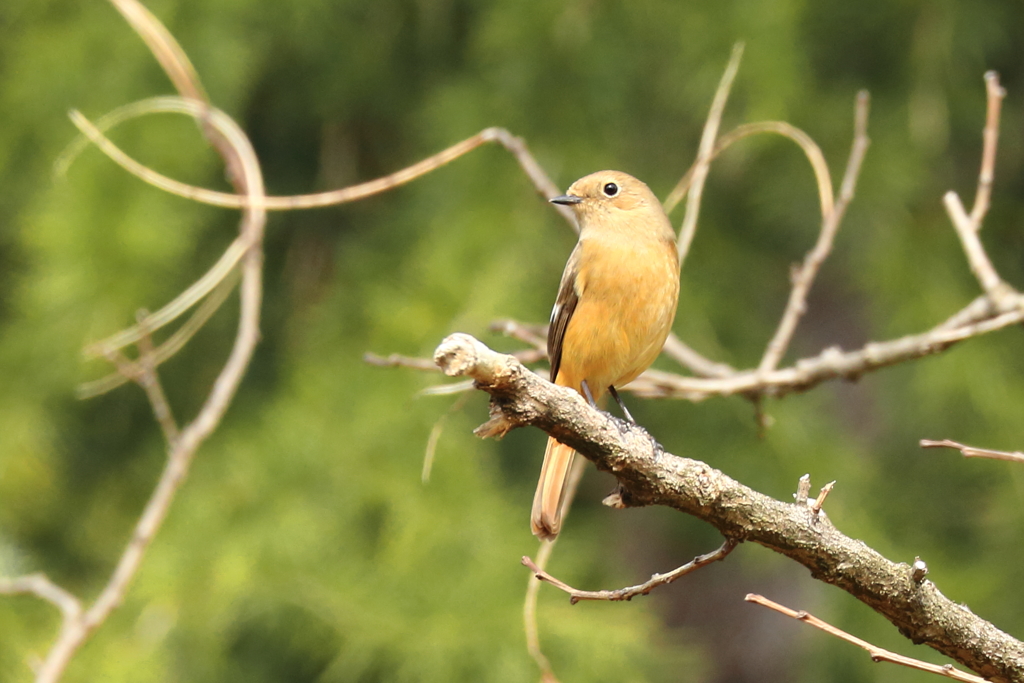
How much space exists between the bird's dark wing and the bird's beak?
0.22 meters

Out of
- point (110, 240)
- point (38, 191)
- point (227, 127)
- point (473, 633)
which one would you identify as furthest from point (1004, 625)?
point (38, 191)

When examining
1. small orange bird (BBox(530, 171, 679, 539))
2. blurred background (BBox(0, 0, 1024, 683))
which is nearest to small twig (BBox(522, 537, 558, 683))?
small orange bird (BBox(530, 171, 679, 539))

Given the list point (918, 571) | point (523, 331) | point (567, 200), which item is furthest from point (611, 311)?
point (918, 571)

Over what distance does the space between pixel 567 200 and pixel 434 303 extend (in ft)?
3.82

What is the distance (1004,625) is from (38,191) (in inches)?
172

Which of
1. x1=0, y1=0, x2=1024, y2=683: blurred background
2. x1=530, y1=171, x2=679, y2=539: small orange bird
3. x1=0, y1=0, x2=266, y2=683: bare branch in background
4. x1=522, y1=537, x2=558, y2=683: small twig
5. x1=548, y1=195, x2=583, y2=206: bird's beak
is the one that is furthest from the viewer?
x1=0, y1=0, x2=1024, y2=683: blurred background

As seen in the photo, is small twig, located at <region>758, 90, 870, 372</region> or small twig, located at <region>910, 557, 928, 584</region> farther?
small twig, located at <region>758, 90, 870, 372</region>

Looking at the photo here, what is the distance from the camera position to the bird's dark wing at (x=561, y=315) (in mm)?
2834

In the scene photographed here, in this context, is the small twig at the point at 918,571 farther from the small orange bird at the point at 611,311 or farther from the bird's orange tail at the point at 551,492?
the small orange bird at the point at 611,311

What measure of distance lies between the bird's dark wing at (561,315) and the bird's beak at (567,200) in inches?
8.6

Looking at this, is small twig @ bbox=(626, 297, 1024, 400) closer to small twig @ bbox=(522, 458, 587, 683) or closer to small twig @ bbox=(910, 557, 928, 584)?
small twig @ bbox=(522, 458, 587, 683)

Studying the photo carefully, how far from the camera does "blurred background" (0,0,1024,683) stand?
395 centimetres

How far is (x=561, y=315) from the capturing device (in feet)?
9.46

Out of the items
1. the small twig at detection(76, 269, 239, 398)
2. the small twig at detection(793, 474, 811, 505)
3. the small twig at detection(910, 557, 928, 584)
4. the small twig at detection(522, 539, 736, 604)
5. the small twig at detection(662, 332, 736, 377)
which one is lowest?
the small twig at detection(522, 539, 736, 604)
